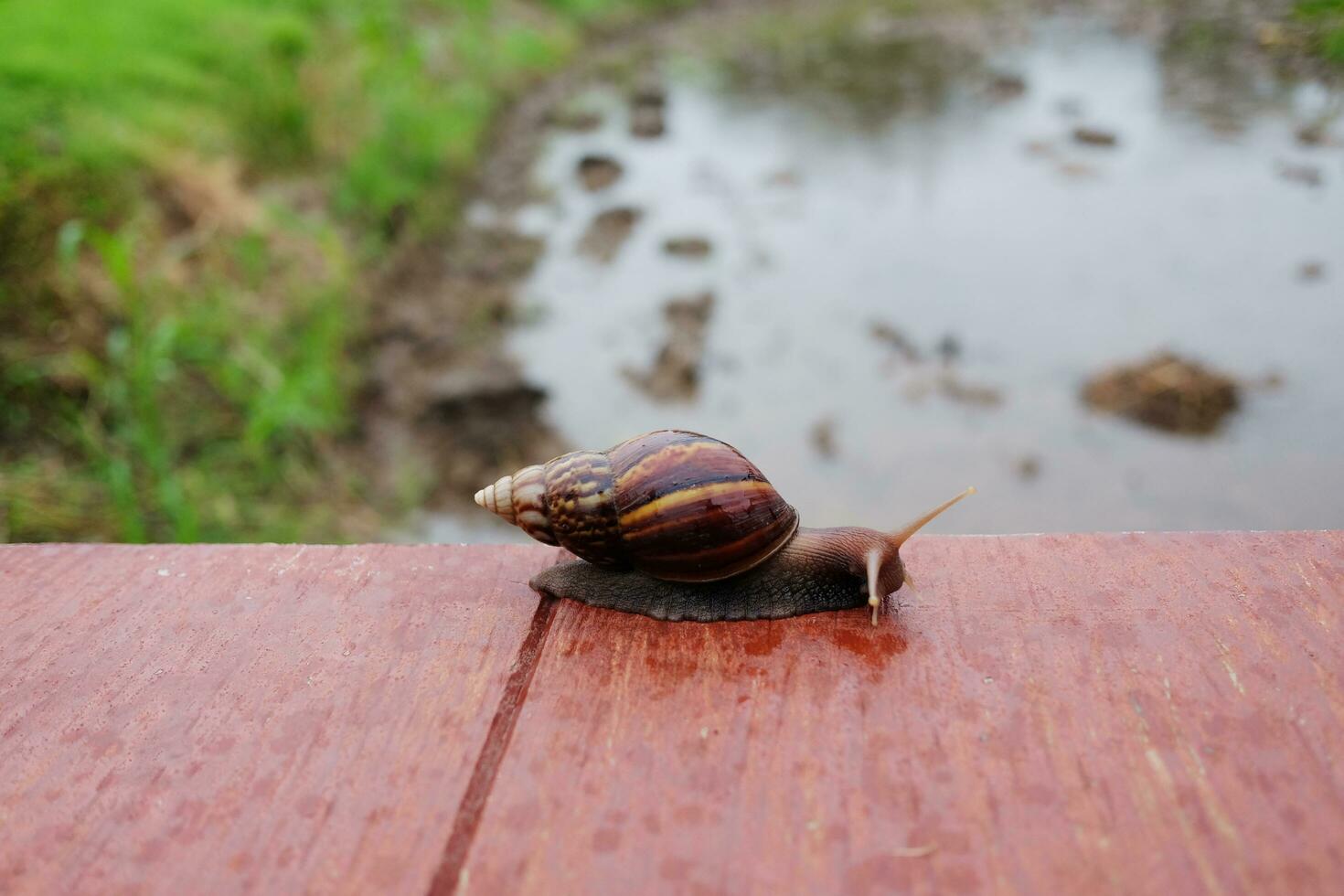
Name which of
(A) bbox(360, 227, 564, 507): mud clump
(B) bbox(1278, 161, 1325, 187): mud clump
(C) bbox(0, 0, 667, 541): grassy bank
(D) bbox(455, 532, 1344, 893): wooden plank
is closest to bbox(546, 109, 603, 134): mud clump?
(C) bbox(0, 0, 667, 541): grassy bank

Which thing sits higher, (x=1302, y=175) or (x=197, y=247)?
(x=197, y=247)

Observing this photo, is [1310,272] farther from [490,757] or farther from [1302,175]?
[490,757]

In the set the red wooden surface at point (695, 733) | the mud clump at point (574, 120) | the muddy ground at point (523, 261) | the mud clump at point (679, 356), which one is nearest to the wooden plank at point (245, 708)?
the red wooden surface at point (695, 733)

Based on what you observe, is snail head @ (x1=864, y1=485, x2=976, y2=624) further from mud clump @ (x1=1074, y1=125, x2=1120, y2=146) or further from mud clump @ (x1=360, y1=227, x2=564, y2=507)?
mud clump @ (x1=1074, y1=125, x2=1120, y2=146)

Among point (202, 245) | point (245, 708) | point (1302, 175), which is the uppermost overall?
point (245, 708)

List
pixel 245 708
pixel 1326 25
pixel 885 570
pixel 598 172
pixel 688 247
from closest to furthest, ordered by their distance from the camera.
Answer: pixel 245 708 < pixel 885 570 < pixel 688 247 < pixel 1326 25 < pixel 598 172

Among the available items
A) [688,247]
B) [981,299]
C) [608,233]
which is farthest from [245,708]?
[608,233]

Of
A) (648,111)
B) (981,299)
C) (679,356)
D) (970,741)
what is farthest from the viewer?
(648,111)
